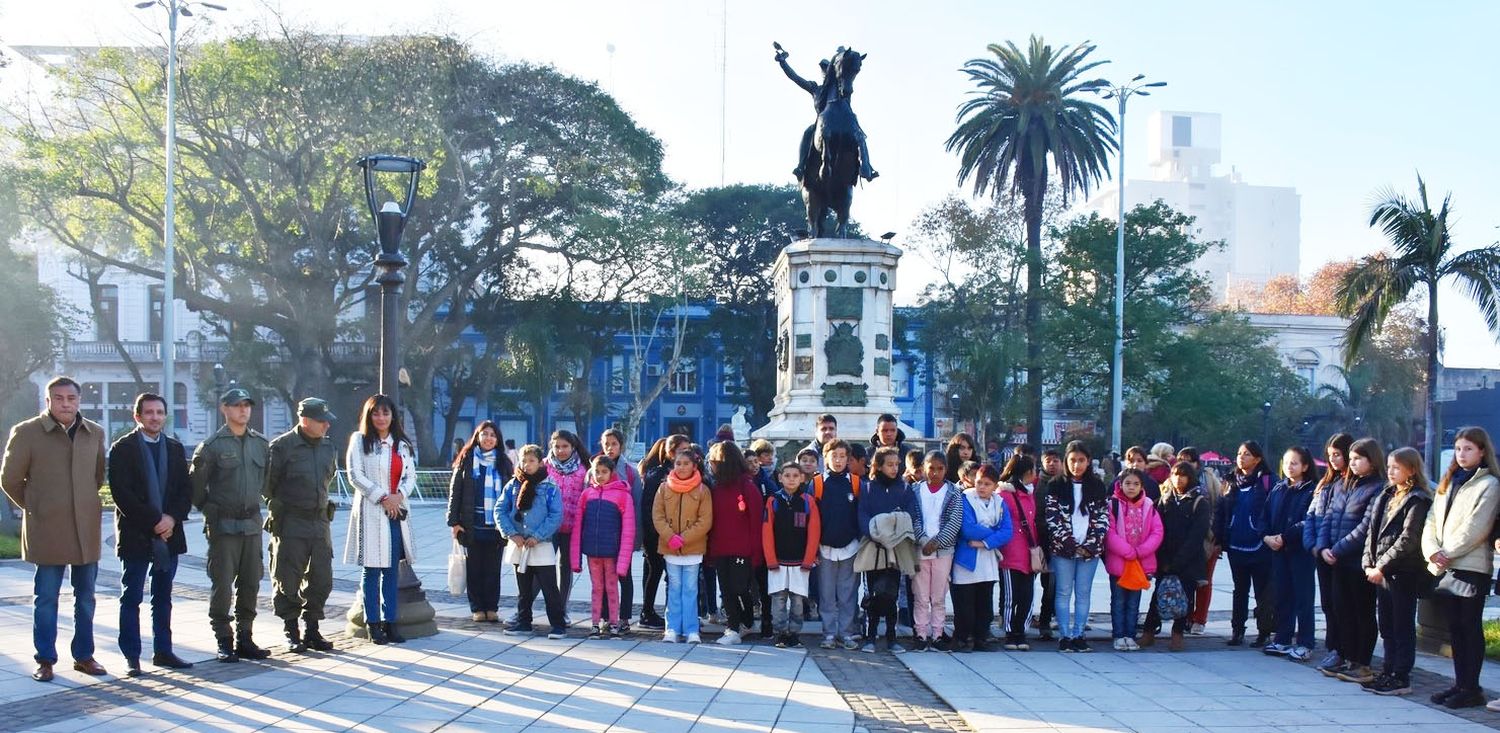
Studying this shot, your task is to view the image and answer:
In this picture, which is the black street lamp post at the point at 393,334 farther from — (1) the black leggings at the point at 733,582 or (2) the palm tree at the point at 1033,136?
(2) the palm tree at the point at 1033,136

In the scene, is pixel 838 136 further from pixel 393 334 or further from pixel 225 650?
pixel 225 650

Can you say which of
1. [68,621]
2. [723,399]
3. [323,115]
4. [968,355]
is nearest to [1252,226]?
[723,399]

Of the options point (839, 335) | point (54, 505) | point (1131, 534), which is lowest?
point (1131, 534)

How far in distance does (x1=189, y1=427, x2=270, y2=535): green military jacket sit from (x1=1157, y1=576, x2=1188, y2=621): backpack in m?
6.90

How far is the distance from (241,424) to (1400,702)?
25.4 ft

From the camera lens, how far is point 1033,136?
39156mm

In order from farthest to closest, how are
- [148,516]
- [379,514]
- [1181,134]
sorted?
[1181,134] < [379,514] < [148,516]

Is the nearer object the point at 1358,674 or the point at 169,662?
the point at 169,662

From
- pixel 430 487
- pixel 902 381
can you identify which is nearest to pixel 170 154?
pixel 430 487

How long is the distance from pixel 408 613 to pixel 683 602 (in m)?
2.09

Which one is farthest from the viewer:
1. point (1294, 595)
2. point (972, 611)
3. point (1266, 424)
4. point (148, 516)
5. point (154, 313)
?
point (154, 313)

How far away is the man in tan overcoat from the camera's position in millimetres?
7660

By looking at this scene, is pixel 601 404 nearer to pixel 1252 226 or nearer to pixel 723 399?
pixel 723 399

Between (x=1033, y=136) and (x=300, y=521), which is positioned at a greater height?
(x=1033, y=136)
